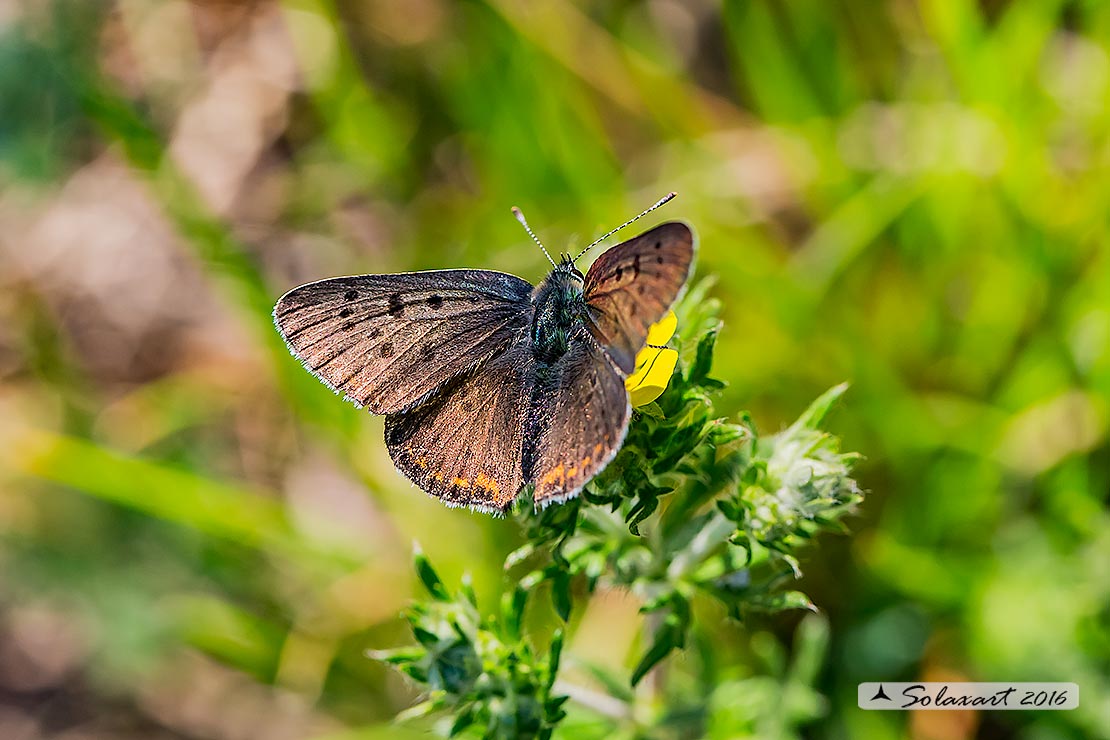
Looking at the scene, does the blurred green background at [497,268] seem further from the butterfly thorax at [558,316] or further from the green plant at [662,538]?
the butterfly thorax at [558,316]

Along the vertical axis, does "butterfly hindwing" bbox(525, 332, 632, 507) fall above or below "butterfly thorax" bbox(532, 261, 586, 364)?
below

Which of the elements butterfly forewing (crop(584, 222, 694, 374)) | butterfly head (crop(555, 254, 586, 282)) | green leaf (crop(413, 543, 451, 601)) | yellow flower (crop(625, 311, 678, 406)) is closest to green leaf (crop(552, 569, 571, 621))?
green leaf (crop(413, 543, 451, 601))

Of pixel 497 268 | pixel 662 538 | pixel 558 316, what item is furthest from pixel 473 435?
pixel 497 268

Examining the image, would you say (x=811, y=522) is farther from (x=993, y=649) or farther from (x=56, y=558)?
(x=56, y=558)

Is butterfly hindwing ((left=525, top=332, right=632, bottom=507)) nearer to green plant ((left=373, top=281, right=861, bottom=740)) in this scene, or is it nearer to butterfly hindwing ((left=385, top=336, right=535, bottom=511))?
butterfly hindwing ((left=385, top=336, right=535, bottom=511))

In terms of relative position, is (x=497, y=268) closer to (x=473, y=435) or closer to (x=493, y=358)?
(x=493, y=358)
